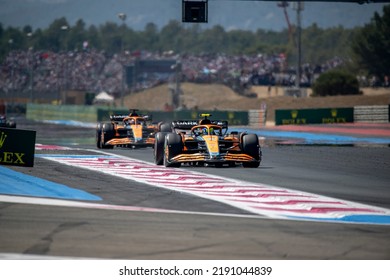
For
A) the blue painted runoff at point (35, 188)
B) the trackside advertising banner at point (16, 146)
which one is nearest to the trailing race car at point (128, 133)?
the trackside advertising banner at point (16, 146)

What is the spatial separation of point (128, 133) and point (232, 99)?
264 ft

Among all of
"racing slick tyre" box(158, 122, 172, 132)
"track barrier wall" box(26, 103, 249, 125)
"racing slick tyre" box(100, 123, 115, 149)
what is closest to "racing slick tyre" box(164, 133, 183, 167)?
"racing slick tyre" box(158, 122, 172, 132)

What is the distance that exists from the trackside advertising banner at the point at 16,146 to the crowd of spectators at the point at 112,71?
9530 cm

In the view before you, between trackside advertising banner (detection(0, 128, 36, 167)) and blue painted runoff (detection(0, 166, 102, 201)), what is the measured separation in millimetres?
1182

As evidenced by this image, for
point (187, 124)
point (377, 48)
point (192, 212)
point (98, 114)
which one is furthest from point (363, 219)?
point (377, 48)

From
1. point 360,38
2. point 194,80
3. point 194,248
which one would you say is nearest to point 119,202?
point 194,248

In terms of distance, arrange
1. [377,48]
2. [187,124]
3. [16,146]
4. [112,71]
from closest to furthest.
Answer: [16,146]
[187,124]
[377,48]
[112,71]

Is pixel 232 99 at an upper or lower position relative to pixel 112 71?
lower

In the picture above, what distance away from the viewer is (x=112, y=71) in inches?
6176

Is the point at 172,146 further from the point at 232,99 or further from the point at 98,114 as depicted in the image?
the point at 232,99

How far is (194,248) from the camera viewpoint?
11.1 metres

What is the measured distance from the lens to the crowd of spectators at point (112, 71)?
127 meters

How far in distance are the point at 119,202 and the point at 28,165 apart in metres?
6.24

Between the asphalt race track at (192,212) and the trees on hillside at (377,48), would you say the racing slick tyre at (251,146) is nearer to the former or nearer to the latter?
the asphalt race track at (192,212)
